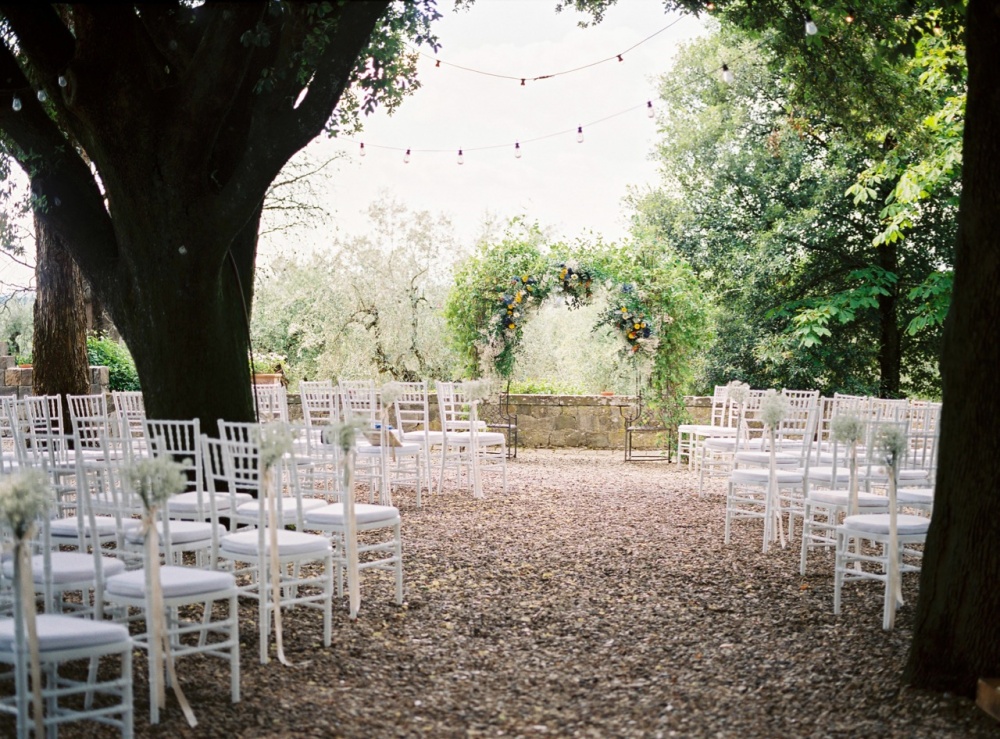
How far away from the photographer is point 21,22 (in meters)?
5.67

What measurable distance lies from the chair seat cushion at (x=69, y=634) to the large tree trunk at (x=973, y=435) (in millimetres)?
2863

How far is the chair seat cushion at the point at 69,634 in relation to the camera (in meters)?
2.82

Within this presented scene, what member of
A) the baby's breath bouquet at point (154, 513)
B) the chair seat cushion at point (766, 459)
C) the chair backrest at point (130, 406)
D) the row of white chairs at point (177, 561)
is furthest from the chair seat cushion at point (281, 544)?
the chair seat cushion at point (766, 459)

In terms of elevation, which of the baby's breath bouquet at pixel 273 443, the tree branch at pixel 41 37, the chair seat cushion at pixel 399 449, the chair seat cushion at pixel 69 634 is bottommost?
the chair seat cushion at pixel 69 634

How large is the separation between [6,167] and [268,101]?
2.59m

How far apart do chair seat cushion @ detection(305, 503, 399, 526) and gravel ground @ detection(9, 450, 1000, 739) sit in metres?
0.47

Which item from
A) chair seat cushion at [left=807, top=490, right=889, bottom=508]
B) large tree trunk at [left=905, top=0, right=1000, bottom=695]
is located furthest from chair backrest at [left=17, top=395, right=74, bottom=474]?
chair seat cushion at [left=807, top=490, right=889, bottom=508]

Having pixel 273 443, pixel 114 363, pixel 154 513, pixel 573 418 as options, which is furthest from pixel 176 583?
pixel 114 363

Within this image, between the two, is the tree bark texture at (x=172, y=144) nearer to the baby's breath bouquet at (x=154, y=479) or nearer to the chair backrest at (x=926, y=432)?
the baby's breath bouquet at (x=154, y=479)

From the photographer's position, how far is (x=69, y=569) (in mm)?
3533

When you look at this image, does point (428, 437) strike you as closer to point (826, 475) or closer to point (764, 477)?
point (764, 477)

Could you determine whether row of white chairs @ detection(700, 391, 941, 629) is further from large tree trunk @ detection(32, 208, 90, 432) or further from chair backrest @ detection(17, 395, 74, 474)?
large tree trunk @ detection(32, 208, 90, 432)

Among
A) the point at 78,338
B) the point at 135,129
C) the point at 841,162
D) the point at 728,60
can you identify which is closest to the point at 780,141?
the point at 841,162

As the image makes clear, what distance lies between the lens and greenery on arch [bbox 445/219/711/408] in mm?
12273
